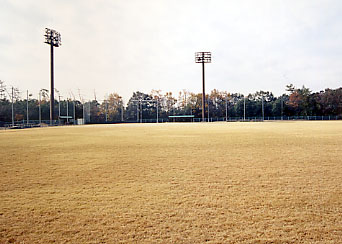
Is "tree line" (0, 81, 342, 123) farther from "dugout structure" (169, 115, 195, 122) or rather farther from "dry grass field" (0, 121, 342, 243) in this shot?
"dry grass field" (0, 121, 342, 243)

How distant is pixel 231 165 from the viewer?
296 inches

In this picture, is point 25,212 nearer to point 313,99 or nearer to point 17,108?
point 17,108

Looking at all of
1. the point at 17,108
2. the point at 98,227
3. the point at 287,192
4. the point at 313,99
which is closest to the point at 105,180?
the point at 98,227

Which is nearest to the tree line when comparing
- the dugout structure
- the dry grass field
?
the dugout structure

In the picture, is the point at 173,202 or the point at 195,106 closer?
the point at 173,202

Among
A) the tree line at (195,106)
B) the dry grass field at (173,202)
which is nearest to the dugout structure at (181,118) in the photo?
the tree line at (195,106)

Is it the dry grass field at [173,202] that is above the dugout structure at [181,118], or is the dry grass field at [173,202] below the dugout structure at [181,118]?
below

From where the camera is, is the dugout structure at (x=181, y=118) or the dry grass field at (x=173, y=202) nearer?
the dry grass field at (x=173, y=202)

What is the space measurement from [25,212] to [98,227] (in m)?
1.33

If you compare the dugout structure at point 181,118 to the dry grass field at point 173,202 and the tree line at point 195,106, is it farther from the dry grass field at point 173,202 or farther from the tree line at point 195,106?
the dry grass field at point 173,202

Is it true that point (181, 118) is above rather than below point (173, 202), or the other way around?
above

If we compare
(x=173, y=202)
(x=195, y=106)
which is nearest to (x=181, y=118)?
(x=195, y=106)

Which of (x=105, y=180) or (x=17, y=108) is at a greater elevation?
(x=17, y=108)

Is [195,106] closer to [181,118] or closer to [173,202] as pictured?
[181,118]
